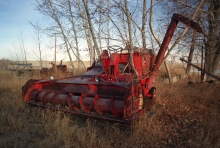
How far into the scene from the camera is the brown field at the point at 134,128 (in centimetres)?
368

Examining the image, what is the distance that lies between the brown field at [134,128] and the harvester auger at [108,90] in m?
0.30

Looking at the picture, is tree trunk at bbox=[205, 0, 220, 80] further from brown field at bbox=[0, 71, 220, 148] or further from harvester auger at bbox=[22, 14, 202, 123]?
harvester auger at bbox=[22, 14, 202, 123]

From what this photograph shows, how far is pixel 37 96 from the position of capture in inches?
237

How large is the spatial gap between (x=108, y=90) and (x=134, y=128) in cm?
128

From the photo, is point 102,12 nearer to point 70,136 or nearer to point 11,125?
point 70,136

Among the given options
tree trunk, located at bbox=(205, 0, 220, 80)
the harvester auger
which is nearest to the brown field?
the harvester auger

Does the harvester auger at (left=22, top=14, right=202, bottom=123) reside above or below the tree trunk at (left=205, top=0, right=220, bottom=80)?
below

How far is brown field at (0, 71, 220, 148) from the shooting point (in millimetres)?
3678

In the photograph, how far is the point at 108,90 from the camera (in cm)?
488

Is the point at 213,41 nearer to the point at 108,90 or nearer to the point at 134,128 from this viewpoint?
the point at 108,90

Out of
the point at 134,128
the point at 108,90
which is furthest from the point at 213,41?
the point at 134,128

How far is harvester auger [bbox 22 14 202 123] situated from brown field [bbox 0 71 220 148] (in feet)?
0.97

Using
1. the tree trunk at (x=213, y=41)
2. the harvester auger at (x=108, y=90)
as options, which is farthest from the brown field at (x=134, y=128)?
the tree trunk at (x=213, y=41)

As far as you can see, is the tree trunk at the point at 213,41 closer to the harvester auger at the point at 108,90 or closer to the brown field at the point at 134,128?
the brown field at the point at 134,128
